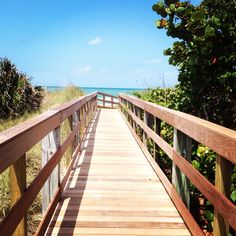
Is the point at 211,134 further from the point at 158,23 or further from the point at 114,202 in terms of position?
the point at 158,23

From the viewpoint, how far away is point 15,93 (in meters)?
13.8

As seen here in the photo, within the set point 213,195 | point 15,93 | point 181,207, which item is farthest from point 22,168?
point 15,93

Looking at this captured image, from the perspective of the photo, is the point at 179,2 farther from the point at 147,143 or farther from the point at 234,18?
the point at 147,143

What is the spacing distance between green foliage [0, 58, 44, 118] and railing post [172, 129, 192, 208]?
383 inches

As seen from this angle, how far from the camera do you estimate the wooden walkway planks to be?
3332 millimetres

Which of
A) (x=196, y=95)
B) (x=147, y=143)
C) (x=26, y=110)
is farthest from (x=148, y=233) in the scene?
(x=26, y=110)

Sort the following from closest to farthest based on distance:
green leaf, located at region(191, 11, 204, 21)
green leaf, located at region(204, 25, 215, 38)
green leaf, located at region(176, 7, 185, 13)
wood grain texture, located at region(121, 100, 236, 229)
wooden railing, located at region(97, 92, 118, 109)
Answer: wood grain texture, located at region(121, 100, 236, 229)
green leaf, located at region(204, 25, 215, 38)
green leaf, located at region(191, 11, 204, 21)
green leaf, located at region(176, 7, 185, 13)
wooden railing, located at region(97, 92, 118, 109)

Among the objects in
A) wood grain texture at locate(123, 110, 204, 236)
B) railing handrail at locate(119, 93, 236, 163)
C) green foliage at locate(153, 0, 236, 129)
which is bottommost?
wood grain texture at locate(123, 110, 204, 236)

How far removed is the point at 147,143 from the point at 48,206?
368 centimetres

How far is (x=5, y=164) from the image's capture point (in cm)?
183

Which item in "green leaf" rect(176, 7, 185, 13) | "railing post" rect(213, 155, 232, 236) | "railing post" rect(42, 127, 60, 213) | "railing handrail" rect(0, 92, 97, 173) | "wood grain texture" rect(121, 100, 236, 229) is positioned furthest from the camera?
"green leaf" rect(176, 7, 185, 13)

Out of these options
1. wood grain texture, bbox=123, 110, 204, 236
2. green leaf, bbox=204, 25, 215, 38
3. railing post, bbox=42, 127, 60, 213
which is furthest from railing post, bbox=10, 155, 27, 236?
green leaf, bbox=204, 25, 215, 38

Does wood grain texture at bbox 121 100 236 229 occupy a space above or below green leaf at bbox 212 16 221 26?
below

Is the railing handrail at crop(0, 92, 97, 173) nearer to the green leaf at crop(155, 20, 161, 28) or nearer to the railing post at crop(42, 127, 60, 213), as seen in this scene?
the railing post at crop(42, 127, 60, 213)
